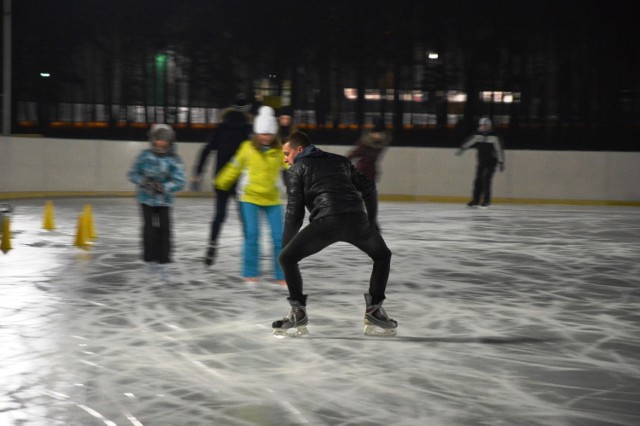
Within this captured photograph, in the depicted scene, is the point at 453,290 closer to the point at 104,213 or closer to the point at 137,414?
the point at 137,414

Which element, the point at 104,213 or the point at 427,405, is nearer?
the point at 427,405

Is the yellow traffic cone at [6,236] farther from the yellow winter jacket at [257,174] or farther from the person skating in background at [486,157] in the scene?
the person skating in background at [486,157]

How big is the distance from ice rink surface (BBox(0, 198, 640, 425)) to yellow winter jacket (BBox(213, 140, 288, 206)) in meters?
0.80

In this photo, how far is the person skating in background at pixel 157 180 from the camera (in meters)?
9.70

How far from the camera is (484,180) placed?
19734mm

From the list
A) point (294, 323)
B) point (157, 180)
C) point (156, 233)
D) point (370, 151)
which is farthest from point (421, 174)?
point (294, 323)

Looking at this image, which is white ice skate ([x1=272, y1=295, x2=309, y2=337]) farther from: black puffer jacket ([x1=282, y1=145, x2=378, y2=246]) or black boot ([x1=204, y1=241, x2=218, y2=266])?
black boot ([x1=204, y1=241, x2=218, y2=266])

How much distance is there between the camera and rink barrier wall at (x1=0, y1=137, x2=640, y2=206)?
68.6 ft

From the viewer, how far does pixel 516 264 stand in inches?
450

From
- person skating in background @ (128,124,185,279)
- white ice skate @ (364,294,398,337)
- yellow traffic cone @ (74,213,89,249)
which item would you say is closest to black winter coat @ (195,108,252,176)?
person skating in background @ (128,124,185,279)

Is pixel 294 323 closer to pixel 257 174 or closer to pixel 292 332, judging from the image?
pixel 292 332

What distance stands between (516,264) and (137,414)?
696 cm

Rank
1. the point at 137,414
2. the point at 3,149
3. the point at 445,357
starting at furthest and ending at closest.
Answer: the point at 3,149 → the point at 445,357 → the point at 137,414

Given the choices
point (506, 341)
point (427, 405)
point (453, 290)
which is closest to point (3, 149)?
point (453, 290)
